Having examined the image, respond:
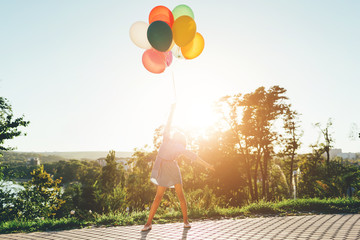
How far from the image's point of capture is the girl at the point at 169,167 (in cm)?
486

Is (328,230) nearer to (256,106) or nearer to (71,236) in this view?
(71,236)

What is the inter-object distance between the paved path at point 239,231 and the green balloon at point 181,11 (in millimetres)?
4176

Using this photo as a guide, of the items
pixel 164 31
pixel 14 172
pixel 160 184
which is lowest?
pixel 14 172

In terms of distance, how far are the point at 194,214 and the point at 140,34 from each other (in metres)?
4.39

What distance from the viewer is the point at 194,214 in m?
6.24

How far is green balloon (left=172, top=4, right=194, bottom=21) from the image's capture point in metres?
5.12

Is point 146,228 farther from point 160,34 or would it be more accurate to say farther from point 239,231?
point 160,34

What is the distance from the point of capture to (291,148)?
88.3 feet

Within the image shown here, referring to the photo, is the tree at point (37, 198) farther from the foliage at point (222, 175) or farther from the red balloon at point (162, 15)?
the red balloon at point (162, 15)

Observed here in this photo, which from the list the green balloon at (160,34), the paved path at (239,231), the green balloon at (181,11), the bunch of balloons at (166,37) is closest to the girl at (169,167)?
the paved path at (239,231)

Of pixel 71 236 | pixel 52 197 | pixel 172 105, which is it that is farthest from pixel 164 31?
pixel 52 197

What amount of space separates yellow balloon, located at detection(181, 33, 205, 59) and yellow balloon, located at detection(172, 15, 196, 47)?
13.0 inches

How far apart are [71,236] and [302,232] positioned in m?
4.08

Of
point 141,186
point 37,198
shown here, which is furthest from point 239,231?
point 141,186
